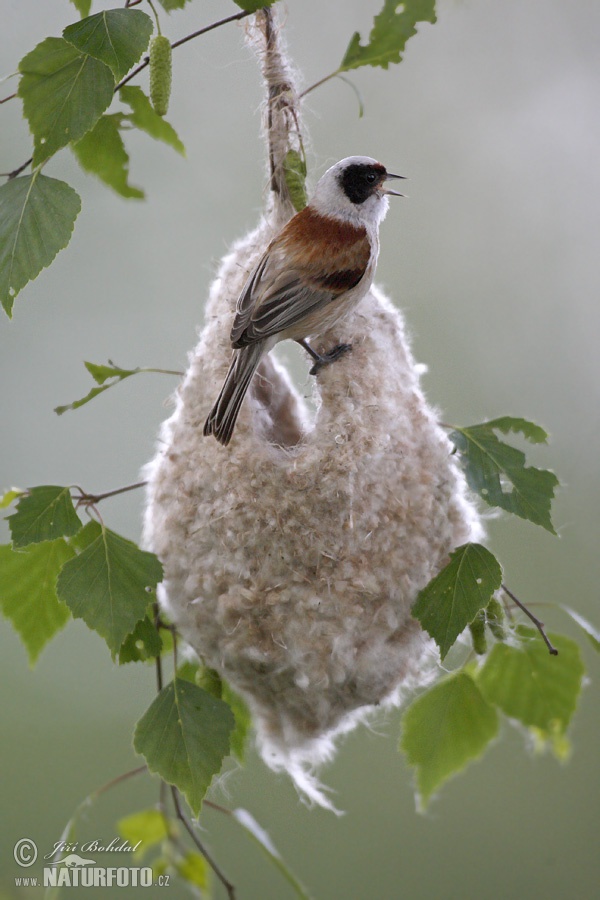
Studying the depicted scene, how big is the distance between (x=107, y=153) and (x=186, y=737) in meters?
0.92

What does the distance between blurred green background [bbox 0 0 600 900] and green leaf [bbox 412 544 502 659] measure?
1.89 m

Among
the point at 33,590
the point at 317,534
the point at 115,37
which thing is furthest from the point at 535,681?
the point at 115,37

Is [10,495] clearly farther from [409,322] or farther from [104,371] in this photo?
[409,322]

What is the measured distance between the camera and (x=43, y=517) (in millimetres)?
1305

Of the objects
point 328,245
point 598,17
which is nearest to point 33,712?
point 328,245

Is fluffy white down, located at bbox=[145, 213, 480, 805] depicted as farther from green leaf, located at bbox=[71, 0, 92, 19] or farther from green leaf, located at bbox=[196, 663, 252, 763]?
green leaf, located at bbox=[71, 0, 92, 19]

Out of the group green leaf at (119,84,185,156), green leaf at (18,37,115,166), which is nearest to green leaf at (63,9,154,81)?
green leaf at (18,37,115,166)

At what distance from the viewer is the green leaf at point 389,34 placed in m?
1.37

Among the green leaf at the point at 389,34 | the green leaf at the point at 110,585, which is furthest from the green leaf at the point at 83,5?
the green leaf at the point at 110,585

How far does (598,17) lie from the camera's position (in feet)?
13.6

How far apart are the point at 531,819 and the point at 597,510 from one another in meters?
1.20

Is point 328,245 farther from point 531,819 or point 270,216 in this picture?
point 531,819

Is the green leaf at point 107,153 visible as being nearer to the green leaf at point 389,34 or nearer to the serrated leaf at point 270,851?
the green leaf at point 389,34

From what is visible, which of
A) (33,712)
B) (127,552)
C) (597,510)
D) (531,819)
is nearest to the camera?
(127,552)
